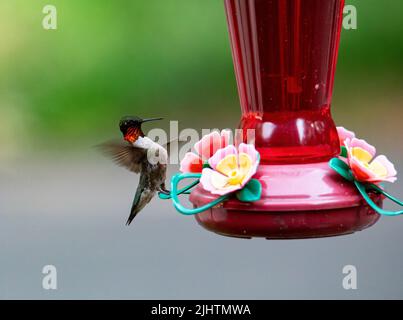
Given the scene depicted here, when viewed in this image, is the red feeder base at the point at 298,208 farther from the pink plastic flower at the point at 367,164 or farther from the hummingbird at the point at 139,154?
the hummingbird at the point at 139,154

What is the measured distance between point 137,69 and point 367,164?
3073 mm

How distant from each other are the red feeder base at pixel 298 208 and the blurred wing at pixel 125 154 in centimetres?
77

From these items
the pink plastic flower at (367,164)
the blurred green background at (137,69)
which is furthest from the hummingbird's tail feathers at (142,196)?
the blurred green background at (137,69)

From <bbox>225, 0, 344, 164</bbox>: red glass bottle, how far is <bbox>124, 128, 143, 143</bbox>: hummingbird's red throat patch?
2.33 ft

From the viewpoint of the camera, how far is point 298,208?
1.67 metres

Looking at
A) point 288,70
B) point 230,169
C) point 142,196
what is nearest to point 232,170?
point 230,169

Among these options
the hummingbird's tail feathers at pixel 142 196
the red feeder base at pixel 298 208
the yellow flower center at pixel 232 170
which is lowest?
the hummingbird's tail feathers at pixel 142 196

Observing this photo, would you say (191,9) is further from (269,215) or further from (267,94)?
(269,215)

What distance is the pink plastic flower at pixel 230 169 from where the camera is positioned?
1.70 metres

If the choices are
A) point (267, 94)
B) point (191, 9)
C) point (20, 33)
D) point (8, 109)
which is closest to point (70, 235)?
point (8, 109)

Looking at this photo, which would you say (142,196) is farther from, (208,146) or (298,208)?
(298,208)

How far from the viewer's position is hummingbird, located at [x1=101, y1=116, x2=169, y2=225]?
250cm

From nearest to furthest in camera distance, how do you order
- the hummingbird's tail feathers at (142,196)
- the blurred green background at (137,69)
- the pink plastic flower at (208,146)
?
1. the pink plastic flower at (208,146)
2. the hummingbird's tail feathers at (142,196)
3. the blurred green background at (137,69)

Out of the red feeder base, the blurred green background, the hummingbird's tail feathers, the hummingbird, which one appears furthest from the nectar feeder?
the blurred green background
